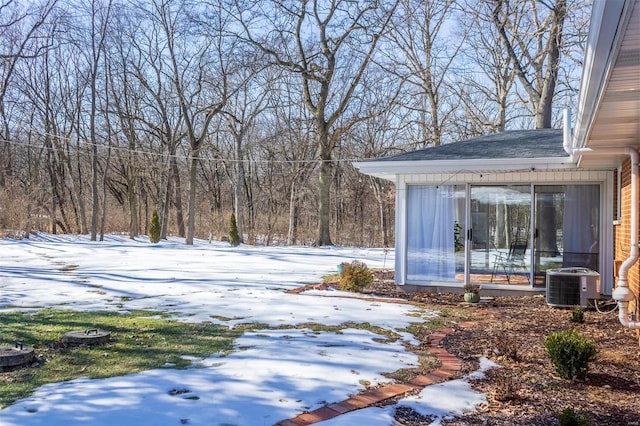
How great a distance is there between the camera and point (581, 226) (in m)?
8.02

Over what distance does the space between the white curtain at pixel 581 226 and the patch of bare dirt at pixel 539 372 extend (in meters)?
1.48

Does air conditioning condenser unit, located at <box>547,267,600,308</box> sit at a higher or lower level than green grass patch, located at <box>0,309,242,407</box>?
higher

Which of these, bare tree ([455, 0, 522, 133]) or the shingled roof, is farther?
bare tree ([455, 0, 522, 133])

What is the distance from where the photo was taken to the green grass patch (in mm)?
3760

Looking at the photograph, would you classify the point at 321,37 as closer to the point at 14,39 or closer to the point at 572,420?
the point at 14,39

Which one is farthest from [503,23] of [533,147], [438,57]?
[533,147]

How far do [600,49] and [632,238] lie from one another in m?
3.62

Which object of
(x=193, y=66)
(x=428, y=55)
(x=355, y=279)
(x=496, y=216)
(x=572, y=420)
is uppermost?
(x=428, y=55)

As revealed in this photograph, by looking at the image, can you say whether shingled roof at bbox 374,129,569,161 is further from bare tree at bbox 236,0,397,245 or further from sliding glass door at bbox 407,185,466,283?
bare tree at bbox 236,0,397,245

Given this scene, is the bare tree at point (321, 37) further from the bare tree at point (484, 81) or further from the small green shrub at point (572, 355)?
the small green shrub at point (572, 355)

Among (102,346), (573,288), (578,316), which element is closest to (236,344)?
(102,346)

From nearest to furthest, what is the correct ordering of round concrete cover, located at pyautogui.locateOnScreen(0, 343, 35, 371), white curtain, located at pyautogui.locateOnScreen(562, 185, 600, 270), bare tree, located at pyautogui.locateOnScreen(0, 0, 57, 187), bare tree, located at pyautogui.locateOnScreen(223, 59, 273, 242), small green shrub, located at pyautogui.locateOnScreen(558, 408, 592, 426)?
1. small green shrub, located at pyautogui.locateOnScreen(558, 408, 592, 426)
2. round concrete cover, located at pyautogui.locateOnScreen(0, 343, 35, 371)
3. white curtain, located at pyautogui.locateOnScreen(562, 185, 600, 270)
4. bare tree, located at pyautogui.locateOnScreen(0, 0, 57, 187)
5. bare tree, located at pyautogui.locateOnScreen(223, 59, 273, 242)

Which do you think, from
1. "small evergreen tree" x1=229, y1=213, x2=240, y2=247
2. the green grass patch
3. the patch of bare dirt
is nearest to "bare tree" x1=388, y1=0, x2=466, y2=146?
"small evergreen tree" x1=229, y1=213, x2=240, y2=247

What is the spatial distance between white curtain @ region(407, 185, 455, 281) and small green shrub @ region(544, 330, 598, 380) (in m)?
4.72
